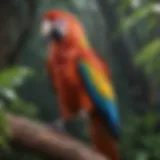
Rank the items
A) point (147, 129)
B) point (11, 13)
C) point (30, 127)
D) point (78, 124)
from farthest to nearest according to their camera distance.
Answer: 1. point (78, 124)
2. point (147, 129)
3. point (11, 13)
4. point (30, 127)

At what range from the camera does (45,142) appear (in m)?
1.14

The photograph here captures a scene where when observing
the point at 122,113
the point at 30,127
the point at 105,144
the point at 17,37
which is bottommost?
the point at 30,127

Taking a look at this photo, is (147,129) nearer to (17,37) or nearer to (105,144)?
(105,144)

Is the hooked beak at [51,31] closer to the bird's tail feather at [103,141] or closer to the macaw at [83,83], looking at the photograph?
the macaw at [83,83]

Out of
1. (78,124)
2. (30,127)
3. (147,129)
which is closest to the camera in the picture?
(30,127)

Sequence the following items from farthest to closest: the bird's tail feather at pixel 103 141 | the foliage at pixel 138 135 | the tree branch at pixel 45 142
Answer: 1. the foliage at pixel 138 135
2. the bird's tail feather at pixel 103 141
3. the tree branch at pixel 45 142

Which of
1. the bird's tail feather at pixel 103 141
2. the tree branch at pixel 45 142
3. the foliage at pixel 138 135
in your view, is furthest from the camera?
the foliage at pixel 138 135

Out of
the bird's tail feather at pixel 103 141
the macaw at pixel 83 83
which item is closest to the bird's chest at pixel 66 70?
the macaw at pixel 83 83

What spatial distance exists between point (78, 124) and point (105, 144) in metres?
0.37

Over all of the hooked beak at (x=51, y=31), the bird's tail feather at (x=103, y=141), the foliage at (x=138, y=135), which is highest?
the hooked beak at (x=51, y=31)

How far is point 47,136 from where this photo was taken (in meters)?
1.16

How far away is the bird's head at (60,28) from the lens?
153 centimetres

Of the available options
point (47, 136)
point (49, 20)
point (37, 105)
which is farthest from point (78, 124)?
point (47, 136)

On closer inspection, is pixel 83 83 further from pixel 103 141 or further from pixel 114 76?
pixel 114 76
